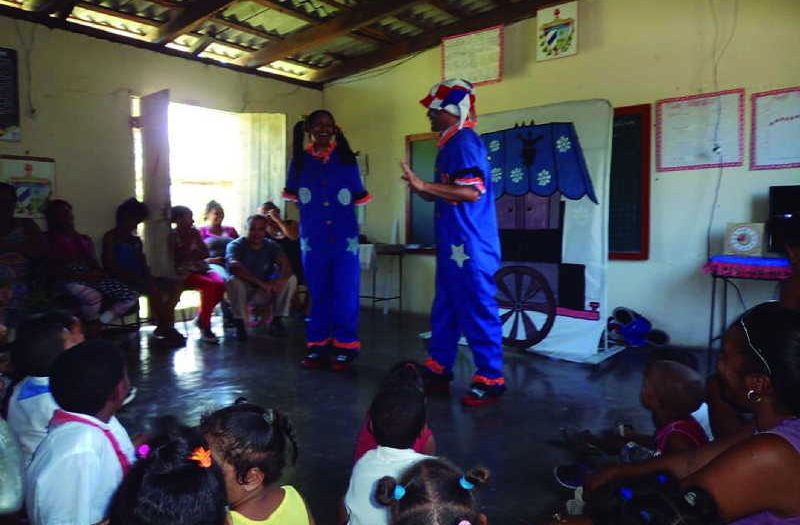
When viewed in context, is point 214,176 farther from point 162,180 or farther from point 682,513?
point 682,513

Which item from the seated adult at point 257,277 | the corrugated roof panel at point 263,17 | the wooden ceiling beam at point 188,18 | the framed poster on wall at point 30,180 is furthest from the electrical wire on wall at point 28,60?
the seated adult at point 257,277

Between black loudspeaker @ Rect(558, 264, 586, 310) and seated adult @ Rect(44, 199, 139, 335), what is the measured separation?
3231mm

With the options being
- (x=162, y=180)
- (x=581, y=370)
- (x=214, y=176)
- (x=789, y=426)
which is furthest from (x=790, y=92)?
(x=214, y=176)

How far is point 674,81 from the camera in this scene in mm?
4387

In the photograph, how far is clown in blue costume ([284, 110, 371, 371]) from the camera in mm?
3621

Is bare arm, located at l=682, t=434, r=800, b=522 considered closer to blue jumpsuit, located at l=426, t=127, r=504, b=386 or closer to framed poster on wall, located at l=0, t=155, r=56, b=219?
blue jumpsuit, located at l=426, t=127, r=504, b=386

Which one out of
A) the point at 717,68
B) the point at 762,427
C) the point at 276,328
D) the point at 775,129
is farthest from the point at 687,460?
the point at 276,328

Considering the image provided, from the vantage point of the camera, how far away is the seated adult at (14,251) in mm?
3646

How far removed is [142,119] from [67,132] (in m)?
0.61

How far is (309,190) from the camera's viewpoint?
3.66m

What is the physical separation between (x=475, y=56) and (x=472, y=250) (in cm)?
316

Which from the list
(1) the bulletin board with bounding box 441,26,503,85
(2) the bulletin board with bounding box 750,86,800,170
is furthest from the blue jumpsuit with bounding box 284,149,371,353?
(2) the bulletin board with bounding box 750,86,800,170

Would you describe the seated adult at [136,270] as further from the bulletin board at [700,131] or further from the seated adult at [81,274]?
the bulletin board at [700,131]

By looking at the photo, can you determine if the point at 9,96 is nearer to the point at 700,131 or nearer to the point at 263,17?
the point at 263,17
